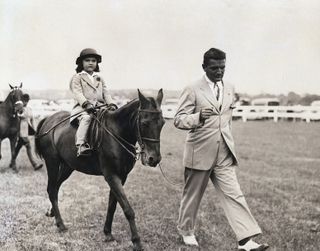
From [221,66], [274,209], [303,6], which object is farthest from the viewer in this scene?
[303,6]

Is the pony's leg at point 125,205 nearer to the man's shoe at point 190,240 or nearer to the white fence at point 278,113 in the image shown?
the man's shoe at point 190,240

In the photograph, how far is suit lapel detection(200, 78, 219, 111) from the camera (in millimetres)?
4996

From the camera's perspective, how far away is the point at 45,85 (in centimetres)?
1247

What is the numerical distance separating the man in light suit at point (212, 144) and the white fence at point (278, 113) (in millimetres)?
12246

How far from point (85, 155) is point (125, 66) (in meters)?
5.66

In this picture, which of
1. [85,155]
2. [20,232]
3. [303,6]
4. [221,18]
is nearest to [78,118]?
[85,155]

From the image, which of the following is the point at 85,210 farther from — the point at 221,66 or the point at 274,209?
the point at 221,66

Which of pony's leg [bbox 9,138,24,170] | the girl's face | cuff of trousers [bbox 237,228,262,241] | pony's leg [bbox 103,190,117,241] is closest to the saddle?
pony's leg [bbox 103,190,117,241]

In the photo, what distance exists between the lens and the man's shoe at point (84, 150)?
18.3ft

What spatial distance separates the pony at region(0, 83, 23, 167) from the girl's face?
16.8 ft

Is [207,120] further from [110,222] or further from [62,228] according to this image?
[62,228]

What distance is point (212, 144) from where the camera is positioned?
501cm

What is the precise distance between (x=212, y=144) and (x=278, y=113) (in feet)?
50.1

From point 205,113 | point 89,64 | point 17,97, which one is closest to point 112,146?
point 205,113
